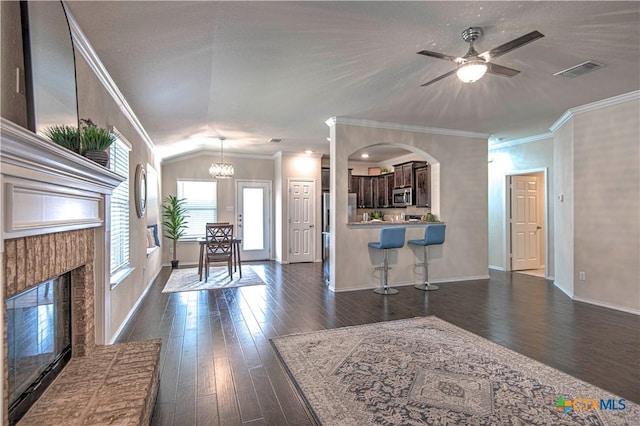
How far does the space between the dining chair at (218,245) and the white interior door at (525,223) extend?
566 centimetres

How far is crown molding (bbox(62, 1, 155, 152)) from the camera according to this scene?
2228 millimetres

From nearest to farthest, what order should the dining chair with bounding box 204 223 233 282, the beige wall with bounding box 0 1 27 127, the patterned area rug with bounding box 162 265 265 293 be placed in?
the beige wall with bounding box 0 1 27 127 < the patterned area rug with bounding box 162 265 265 293 < the dining chair with bounding box 204 223 233 282

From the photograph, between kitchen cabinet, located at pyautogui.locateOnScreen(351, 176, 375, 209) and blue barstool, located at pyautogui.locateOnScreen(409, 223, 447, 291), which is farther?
kitchen cabinet, located at pyautogui.locateOnScreen(351, 176, 375, 209)

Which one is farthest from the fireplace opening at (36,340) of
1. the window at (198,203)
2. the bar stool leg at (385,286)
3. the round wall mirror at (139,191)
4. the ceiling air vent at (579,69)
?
the window at (198,203)

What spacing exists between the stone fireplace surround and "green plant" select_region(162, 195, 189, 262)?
486 centimetres

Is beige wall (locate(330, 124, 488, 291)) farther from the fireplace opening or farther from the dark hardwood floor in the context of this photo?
the fireplace opening

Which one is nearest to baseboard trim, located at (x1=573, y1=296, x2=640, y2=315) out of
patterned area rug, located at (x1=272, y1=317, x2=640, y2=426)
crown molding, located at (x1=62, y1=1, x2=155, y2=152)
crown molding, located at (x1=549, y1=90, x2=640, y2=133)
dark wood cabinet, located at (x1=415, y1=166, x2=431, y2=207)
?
patterned area rug, located at (x1=272, y1=317, x2=640, y2=426)

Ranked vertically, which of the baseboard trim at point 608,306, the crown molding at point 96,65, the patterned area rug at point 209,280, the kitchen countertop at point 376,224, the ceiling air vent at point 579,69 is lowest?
the baseboard trim at point 608,306

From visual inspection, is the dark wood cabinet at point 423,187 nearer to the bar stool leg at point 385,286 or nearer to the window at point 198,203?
the bar stool leg at point 385,286

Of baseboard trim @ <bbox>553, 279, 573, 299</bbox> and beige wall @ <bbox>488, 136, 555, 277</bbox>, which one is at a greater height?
beige wall @ <bbox>488, 136, 555, 277</bbox>

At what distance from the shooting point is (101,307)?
2439 millimetres

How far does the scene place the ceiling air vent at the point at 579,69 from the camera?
314 centimetres

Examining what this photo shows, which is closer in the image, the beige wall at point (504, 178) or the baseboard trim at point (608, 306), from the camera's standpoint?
the baseboard trim at point (608, 306)

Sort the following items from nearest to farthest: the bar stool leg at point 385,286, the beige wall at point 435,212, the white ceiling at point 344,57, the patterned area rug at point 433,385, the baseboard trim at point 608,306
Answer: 1. the patterned area rug at point 433,385
2. the white ceiling at point 344,57
3. the baseboard trim at point 608,306
4. the bar stool leg at point 385,286
5. the beige wall at point 435,212
